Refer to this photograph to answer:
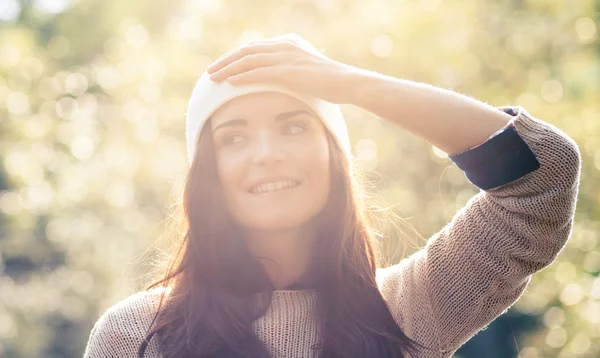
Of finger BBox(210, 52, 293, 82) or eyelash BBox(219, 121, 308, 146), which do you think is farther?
eyelash BBox(219, 121, 308, 146)

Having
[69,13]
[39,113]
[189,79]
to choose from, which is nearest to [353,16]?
[189,79]

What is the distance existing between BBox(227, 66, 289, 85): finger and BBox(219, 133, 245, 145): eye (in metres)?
0.18

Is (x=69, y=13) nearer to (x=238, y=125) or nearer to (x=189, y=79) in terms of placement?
(x=189, y=79)

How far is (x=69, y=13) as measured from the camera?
21.1 meters

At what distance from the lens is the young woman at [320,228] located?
79.8 inches

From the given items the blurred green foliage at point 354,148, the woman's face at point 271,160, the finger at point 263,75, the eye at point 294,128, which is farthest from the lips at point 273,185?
the blurred green foliage at point 354,148

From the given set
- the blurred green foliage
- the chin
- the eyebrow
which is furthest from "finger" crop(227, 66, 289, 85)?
the blurred green foliage

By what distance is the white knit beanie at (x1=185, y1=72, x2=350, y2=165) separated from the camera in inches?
88.9

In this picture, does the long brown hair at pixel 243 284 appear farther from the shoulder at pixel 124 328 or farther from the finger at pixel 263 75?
the finger at pixel 263 75

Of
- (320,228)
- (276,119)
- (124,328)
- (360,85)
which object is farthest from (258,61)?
(124,328)

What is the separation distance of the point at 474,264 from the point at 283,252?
582mm

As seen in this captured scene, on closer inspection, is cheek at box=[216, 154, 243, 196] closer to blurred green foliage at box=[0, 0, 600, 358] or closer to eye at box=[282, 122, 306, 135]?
eye at box=[282, 122, 306, 135]

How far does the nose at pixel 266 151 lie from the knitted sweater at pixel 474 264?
41 centimetres

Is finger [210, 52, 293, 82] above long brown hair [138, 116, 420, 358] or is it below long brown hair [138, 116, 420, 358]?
above
